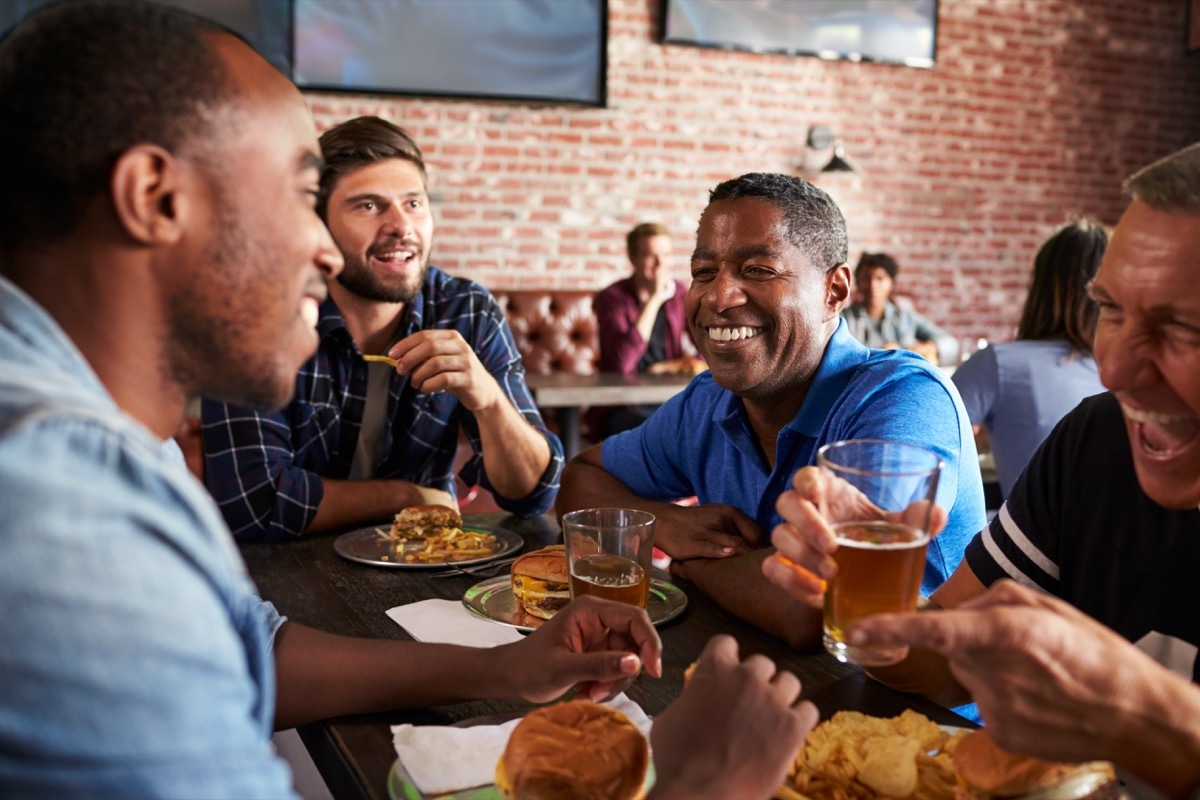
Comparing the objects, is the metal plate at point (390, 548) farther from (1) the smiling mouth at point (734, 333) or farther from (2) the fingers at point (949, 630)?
(2) the fingers at point (949, 630)

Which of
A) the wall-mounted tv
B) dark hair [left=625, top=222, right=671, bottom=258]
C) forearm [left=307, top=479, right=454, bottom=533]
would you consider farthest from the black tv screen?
forearm [left=307, top=479, right=454, bottom=533]

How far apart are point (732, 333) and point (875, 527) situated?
2.82 feet

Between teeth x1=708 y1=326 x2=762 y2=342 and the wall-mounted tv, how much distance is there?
4.45 metres

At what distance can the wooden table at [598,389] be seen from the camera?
4.10 meters

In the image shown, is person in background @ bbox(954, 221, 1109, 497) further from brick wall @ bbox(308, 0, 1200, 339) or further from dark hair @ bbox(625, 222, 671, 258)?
brick wall @ bbox(308, 0, 1200, 339)

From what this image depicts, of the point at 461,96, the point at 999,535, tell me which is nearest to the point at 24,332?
the point at 999,535

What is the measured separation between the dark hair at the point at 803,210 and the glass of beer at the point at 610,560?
0.69 meters

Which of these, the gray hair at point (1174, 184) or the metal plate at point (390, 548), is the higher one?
the gray hair at point (1174, 184)

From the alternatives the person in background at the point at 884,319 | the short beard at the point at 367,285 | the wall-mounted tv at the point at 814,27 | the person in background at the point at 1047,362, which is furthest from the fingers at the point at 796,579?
the wall-mounted tv at the point at 814,27

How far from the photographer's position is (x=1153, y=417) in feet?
3.24

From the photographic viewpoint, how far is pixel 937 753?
0.95 m

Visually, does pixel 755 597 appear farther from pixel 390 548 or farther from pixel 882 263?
pixel 882 263

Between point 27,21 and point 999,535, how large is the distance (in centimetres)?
119

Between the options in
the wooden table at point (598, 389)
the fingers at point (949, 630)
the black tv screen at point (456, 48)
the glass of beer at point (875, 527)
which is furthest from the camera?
the black tv screen at point (456, 48)
